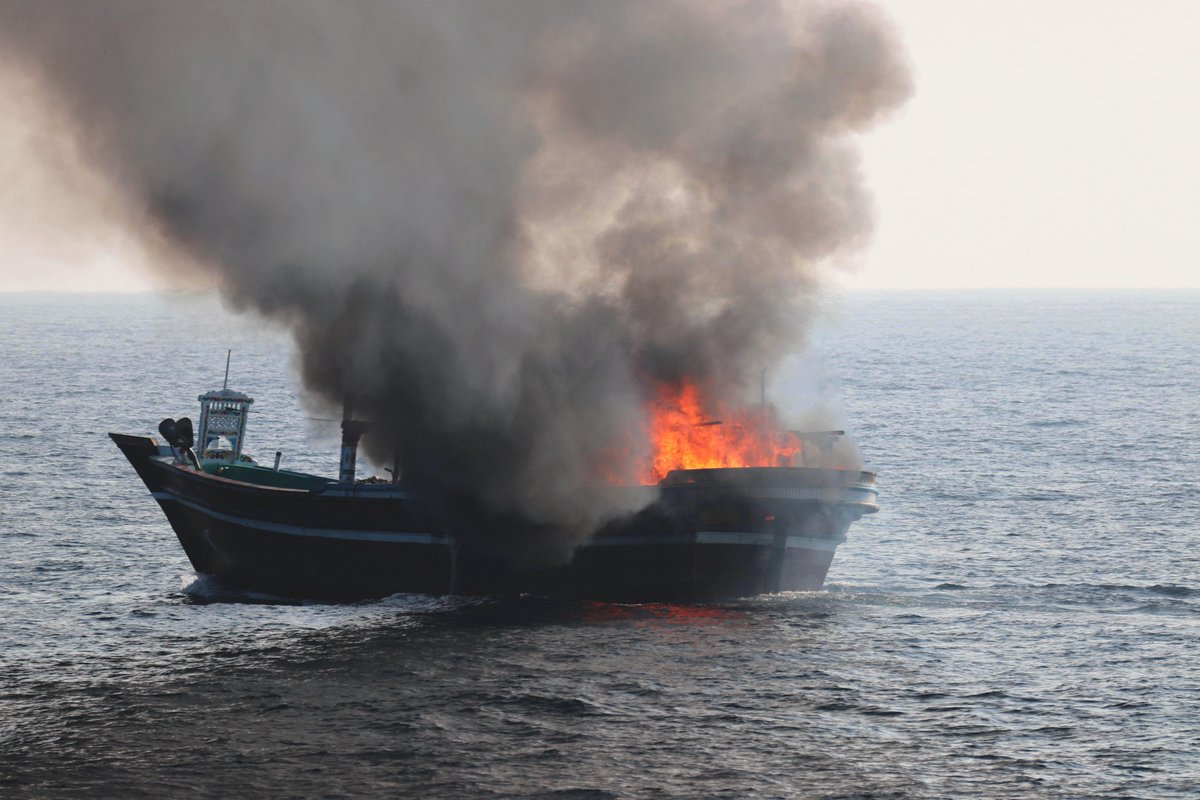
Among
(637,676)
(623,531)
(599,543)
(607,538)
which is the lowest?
(637,676)

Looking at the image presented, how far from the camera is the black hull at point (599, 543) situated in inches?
2108

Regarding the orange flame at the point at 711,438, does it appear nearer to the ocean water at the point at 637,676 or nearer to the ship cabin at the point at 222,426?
the ocean water at the point at 637,676

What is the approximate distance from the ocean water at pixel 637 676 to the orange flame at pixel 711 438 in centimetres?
456

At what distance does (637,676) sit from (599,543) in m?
11.2

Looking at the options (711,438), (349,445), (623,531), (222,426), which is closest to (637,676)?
(623,531)

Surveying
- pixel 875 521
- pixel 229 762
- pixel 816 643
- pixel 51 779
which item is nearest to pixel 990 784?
pixel 816 643

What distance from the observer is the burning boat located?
53656 millimetres

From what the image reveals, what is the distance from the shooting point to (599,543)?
54.9 m

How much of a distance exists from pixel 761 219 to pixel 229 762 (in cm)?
3402

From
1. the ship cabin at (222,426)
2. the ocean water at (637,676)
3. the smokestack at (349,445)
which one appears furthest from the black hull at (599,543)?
the ship cabin at (222,426)

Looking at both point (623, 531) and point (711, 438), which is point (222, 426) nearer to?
point (623, 531)

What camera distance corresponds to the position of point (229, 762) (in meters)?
36.2

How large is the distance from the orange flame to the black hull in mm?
4774

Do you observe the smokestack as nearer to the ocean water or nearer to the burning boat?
the burning boat
